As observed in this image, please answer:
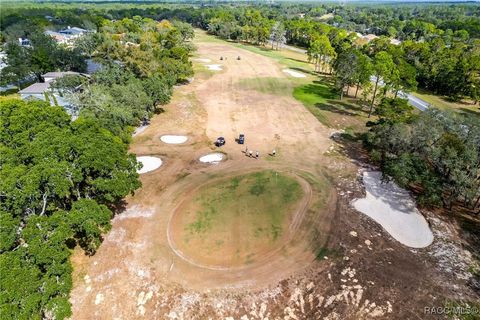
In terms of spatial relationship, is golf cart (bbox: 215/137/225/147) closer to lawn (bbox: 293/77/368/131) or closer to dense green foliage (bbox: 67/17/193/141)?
dense green foliage (bbox: 67/17/193/141)

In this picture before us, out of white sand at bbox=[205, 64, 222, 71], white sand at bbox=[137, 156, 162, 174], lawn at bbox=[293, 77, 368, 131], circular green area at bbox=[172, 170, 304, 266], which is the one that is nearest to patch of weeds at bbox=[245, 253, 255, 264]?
circular green area at bbox=[172, 170, 304, 266]

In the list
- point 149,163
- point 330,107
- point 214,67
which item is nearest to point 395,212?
point 149,163

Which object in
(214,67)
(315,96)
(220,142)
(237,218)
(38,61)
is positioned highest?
(38,61)

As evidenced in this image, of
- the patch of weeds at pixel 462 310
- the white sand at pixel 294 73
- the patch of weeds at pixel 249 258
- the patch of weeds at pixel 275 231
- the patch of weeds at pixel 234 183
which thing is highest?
the white sand at pixel 294 73

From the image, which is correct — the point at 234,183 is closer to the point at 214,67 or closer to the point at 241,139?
the point at 241,139

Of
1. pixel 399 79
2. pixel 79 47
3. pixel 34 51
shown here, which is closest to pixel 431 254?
pixel 399 79

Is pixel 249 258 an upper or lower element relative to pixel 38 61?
lower

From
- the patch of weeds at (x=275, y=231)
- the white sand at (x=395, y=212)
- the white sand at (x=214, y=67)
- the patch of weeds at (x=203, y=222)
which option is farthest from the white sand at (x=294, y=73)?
the patch of weeds at (x=275, y=231)

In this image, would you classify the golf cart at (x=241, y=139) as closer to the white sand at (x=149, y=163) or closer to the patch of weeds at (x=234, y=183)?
the patch of weeds at (x=234, y=183)
